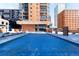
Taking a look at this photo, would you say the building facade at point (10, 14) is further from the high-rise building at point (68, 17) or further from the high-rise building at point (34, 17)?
the high-rise building at point (68, 17)

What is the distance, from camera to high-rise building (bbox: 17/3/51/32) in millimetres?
8422

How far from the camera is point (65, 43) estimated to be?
30.3 ft

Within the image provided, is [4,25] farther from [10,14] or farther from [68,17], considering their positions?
[68,17]

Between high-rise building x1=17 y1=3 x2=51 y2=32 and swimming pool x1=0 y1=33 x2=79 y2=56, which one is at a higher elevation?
high-rise building x1=17 y1=3 x2=51 y2=32

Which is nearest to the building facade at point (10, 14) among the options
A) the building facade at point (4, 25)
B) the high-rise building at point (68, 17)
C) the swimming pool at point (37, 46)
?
the building facade at point (4, 25)

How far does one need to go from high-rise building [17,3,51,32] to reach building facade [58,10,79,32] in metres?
0.46

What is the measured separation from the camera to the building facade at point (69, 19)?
8242 millimetres

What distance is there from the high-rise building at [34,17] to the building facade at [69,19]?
1.52ft

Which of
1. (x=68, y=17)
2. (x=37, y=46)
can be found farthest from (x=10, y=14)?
(x=68, y=17)

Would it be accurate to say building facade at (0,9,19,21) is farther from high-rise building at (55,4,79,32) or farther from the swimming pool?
high-rise building at (55,4,79,32)

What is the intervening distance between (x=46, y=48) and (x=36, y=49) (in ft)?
1.42

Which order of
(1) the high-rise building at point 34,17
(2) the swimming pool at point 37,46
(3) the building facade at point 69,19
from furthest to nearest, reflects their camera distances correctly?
(1) the high-rise building at point 34,17 → (3) the building facade at point 69,19 → (2) the swimming pool at point 37,46

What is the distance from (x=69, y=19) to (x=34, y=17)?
121 cm

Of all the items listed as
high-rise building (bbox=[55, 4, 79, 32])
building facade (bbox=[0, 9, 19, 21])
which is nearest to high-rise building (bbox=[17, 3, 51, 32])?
building facade (bbox=[0, 9, 19, 21])
